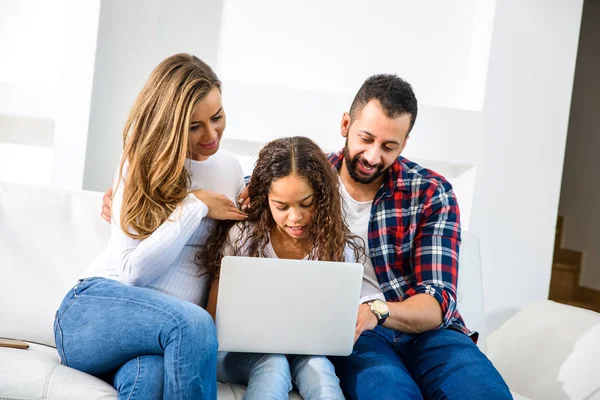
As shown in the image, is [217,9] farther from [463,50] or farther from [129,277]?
[129,277]

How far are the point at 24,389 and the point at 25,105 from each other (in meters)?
1.43

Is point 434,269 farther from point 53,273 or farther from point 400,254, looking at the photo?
point 53,273

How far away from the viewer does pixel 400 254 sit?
6.45 ft

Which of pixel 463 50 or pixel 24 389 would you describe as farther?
pixel 463 50

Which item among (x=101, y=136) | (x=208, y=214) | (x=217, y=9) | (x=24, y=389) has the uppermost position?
(x=217, y=9)

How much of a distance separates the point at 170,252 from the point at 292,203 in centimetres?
37

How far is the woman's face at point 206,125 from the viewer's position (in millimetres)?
1784

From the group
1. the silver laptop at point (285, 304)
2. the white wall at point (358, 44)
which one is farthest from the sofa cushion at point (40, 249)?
the white wall at point (358, 44)

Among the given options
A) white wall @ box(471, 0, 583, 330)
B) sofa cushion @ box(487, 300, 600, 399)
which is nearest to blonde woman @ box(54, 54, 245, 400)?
sofa cushion @ box(487, 300, 600, 399)

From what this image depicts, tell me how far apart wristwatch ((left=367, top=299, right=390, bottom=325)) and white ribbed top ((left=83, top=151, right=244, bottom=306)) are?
459 mm

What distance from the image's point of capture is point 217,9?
8.98 ft

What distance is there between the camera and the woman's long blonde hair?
1690 millimetres

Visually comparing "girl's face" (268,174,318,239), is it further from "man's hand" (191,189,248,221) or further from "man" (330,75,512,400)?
"man" (330,75,512,400)

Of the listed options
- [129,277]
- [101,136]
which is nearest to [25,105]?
[101,136]
